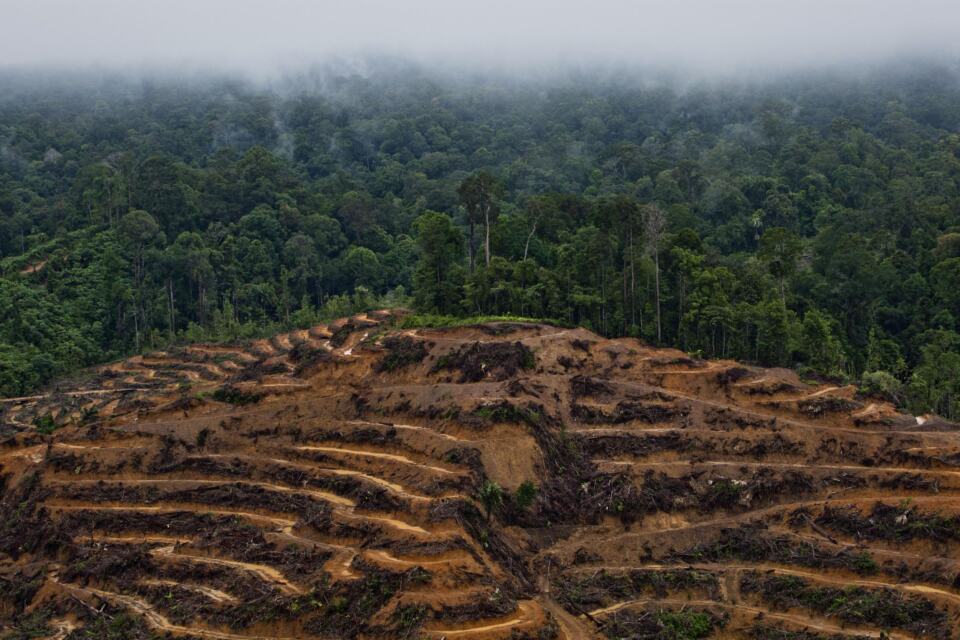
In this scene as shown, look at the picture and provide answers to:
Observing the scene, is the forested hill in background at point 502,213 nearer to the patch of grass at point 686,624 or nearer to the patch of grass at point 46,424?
the patch of grass at point 46,424

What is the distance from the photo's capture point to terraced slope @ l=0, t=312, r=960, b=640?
2702 centimetres

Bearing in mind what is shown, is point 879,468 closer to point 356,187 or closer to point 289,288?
point 289,288

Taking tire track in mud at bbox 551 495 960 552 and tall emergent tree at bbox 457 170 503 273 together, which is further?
tall emergent tree at bbox 457 170 503 273

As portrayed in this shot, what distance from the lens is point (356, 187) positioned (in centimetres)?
9412

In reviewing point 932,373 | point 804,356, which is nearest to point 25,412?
point 804,356

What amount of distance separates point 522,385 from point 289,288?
137 feet

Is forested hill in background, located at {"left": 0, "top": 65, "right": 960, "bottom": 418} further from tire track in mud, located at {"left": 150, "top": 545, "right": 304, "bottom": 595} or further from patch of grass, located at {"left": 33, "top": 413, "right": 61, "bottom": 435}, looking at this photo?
tire track in mud, located at {"left": 150, "top": 545, "right": 304, "bottom": 595}

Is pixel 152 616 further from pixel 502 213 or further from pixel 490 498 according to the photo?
pixel 502 213

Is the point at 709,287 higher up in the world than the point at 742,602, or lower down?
higher up

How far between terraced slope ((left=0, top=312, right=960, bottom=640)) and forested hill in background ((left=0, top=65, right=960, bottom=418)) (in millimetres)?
7642

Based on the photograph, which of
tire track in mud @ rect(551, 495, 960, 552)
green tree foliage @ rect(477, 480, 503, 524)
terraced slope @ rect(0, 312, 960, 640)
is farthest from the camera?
tire track in mud @ rect(551, 495, 960, 552)

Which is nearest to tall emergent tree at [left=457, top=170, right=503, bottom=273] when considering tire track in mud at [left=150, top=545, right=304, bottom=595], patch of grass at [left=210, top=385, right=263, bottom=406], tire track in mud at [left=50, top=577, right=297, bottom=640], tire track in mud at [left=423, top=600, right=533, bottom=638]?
patch of grass at [left=210, top=385, right=263, bottom=406]

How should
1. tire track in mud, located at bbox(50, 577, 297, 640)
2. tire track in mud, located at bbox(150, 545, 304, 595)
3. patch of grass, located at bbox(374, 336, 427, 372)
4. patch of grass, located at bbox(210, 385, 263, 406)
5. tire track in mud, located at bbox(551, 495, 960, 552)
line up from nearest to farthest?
1. tire track in mud, located at bbox(50, 577, 297, 640)
2. tire track in mud, located at bbox(150, 545, 304, 595)
3. tire track in mud, located at bbox(551, 495, 960, 552)
4. patch of grass, located at bbox(210, 385, 263, 406)
5. patch of grass, located at bbox(374, 336, 427, 372)

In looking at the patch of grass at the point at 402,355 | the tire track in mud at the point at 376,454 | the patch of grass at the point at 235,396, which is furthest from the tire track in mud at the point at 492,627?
the patch of grass at the point at 235,396
